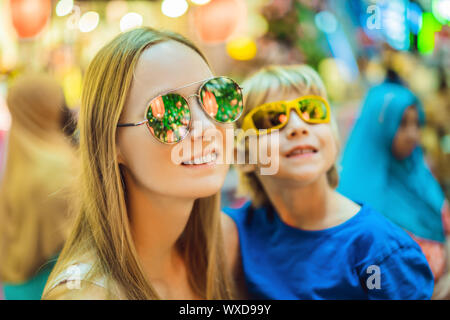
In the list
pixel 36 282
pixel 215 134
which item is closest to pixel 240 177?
pixel 215 134

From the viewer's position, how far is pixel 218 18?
69.5 inches

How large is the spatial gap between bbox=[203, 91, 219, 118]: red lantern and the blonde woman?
171mm

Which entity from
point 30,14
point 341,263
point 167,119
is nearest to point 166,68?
point 167,119

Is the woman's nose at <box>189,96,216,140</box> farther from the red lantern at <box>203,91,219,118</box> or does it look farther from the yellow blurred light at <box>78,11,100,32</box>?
the yellow blurred light at <box>78,11,100,32</box>

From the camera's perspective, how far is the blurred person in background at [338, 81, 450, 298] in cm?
134

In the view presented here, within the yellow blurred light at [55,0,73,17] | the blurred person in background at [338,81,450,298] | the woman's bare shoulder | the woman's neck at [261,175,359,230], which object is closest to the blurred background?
the yellow blurred light at [55,0,73,17]

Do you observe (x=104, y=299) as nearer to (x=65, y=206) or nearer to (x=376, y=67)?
(x=65, y=206)

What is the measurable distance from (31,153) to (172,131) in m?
0.90

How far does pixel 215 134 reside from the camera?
3.28ft

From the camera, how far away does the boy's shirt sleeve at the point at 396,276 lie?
100cm

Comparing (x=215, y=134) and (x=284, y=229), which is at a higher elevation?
(x=215, y=134)

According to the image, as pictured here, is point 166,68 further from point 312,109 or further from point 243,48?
point 243,48
